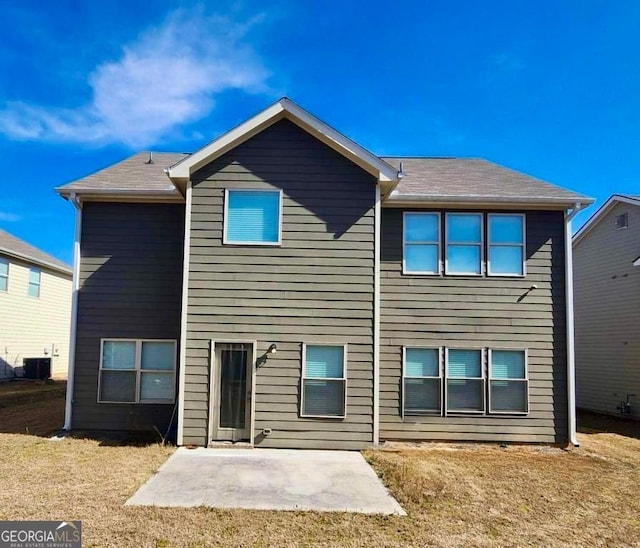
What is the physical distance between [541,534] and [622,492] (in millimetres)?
2463

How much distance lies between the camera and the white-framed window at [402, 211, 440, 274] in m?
9.73

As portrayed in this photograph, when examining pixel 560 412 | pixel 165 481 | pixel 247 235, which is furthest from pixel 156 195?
pixel 560 412

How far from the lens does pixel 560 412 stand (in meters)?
9.44

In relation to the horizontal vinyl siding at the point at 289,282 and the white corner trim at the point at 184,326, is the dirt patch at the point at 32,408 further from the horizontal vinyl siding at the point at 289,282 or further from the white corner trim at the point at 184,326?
the horizontal vinyl siding at the point at 289,282

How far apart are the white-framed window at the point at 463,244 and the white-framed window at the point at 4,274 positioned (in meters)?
16.0

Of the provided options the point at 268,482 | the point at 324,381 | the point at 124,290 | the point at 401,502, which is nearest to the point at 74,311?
the point at 124,290

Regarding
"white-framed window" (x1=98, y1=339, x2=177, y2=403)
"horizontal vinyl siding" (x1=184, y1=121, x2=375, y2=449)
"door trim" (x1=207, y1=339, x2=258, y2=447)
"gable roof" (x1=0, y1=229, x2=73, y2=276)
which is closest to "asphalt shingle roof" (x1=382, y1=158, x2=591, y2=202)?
"horizontal vinyl siding" (x1=184, y1=121, x2=375, y2=449)

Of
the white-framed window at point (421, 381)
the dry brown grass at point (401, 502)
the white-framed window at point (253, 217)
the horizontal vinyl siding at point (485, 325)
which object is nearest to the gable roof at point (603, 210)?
the horizontal vinyl siding at point (485, 325)

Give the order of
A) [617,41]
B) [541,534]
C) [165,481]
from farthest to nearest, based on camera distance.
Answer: [617,41] → [165,481] → [541,534]

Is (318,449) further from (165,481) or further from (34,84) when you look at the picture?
(34,84)

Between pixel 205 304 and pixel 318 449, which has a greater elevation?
pixel 205 304

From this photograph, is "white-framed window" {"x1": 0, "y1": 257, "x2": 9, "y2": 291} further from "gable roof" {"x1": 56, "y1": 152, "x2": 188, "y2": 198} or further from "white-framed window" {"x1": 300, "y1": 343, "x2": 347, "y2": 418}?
"white-framed window" {"x1": 300, "y1": 343, "x2": 347, "y2": 418}

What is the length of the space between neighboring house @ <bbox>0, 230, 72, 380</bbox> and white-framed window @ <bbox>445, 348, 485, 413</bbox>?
15877mm

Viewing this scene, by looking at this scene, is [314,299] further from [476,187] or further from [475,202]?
[476,187]
